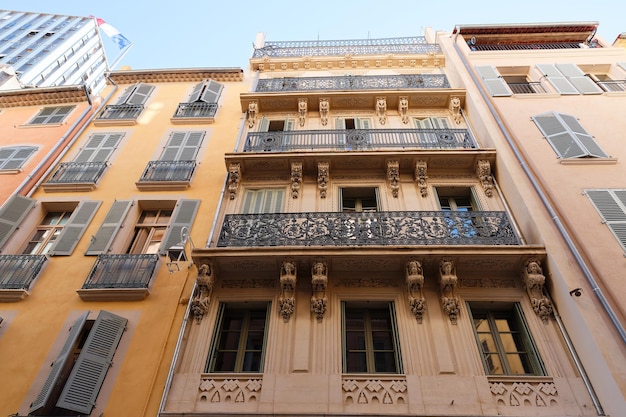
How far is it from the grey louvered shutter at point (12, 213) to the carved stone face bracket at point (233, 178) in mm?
4974

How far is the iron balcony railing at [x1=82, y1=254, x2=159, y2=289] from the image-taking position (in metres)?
8.32

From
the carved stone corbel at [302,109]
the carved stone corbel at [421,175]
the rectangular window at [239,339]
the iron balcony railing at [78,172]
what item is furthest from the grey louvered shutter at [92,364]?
the carved stone corbel at [302,109]

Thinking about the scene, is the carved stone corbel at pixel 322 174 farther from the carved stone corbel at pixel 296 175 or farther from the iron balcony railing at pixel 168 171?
the iron balcony railing at pixel 168 171

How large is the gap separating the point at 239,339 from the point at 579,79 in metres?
12.5

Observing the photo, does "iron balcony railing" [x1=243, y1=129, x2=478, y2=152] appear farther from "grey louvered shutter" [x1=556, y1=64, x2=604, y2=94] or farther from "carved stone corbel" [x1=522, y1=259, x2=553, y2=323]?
"carved stone corbel" [x1=522, y1=259, x2=553, y2=323]

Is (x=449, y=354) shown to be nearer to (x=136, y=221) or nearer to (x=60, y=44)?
(x=136, y=221)

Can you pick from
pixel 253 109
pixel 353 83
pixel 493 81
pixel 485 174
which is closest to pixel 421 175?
pixel 485 174

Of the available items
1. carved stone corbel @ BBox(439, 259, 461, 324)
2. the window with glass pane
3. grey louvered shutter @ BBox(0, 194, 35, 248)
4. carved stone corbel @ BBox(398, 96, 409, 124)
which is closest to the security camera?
the window with glass pane

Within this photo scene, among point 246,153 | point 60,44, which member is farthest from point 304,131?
point 60,44

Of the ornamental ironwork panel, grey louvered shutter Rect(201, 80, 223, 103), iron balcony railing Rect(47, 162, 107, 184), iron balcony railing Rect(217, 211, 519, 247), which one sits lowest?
iron balcony railing Rect(217, 211, 519, 247)

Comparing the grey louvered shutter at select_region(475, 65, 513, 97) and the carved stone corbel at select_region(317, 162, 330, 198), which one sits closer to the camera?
the carved stone corbel at select_region(317, 162, 330, 198)

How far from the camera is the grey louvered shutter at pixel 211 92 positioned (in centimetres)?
1438

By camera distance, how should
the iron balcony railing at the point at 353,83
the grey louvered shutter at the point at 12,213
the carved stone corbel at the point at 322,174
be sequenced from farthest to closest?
the iron balcony railing at the point at 353,83 < the carved stone corbel at the point at 322,174 < the grey louvered shutter at the point at 12,213

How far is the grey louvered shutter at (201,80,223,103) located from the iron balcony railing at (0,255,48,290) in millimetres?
7495
